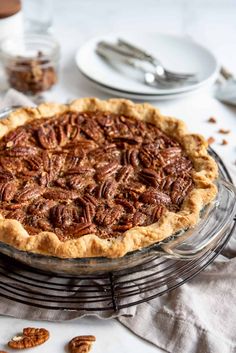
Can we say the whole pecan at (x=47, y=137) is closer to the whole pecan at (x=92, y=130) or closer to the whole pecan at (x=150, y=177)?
the whole pecan at (x=92, y=130)

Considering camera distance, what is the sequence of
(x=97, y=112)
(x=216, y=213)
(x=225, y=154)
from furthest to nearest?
1. (x=225, y=154)
2. (x=97, y=112)
3. (x=216, y=213)

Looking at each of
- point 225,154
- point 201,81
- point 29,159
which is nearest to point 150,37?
point 201,81

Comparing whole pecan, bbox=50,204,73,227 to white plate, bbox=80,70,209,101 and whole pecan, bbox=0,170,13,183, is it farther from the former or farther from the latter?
white plate, bbox=80,70,209,101

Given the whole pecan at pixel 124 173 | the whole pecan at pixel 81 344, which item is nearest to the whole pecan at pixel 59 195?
the whole pecan at pixel 124 173

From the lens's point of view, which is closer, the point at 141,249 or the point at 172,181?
the point at 141,249

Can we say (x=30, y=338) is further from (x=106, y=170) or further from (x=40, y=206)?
(x=106, y=170)

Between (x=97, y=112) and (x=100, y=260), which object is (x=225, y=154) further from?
(x=100, y=260)

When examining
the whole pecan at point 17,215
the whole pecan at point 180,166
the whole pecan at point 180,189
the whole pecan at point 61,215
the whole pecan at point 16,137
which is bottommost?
the whole pecan at point 16,137
